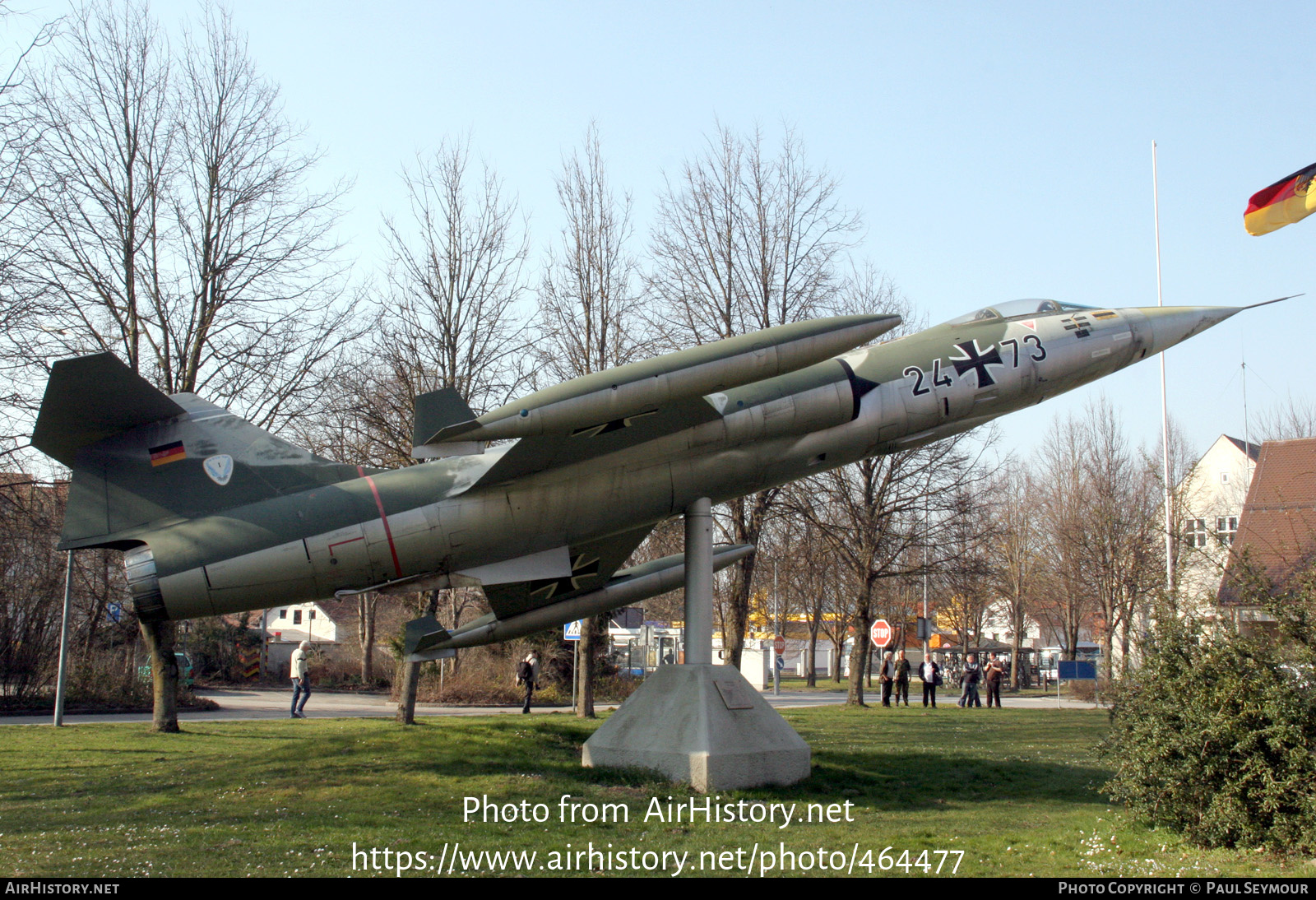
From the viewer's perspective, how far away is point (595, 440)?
32.5ft

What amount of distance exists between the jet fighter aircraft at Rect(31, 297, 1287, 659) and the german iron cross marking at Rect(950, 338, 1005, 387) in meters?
0.03

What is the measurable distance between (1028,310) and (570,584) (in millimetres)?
7161

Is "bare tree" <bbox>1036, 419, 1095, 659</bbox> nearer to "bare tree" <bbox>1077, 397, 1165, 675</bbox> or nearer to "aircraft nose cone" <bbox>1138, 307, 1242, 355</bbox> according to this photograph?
"bare tree" <bbox>1077, 397, 1165, 675</bbox>

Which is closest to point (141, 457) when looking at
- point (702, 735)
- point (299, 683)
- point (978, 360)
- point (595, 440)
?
point (595, 440)

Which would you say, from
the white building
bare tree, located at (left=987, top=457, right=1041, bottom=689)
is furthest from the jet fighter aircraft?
bare tree, located at (left=987, top=457, right=1041, bottom=689)

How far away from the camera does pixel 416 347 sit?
17.8m

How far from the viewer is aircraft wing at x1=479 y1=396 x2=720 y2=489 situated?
→ 9578 millimetres

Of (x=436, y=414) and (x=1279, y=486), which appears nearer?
(x=436, y=414)

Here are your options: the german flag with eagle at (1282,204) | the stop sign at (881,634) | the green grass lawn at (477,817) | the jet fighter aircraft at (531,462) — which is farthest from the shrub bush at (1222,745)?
the stop sign at (881,634)

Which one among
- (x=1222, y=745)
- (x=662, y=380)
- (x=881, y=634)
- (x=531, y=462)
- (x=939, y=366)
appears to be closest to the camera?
(x=1222, y=745)

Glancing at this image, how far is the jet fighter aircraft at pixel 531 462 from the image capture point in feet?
28.9

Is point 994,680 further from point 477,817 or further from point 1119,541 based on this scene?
point 477,817

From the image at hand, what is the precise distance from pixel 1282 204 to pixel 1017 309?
11.2 feet
